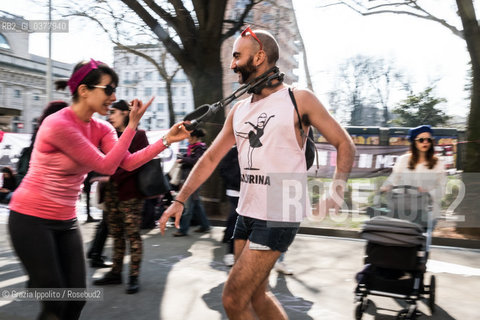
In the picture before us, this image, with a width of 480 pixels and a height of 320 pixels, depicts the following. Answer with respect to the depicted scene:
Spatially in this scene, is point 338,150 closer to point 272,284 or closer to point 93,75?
point 93,75

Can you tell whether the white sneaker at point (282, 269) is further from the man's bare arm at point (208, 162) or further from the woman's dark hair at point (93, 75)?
the woman's dark hair at point (93, 75)

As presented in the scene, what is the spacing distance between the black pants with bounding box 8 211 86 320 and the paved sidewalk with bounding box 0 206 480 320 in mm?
1534

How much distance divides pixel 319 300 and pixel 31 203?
3.07 metres

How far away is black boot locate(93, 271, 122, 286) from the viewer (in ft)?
16.0

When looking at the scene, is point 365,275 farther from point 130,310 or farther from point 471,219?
point 471,219

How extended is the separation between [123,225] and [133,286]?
27.8 inches

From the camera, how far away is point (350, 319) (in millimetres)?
3953

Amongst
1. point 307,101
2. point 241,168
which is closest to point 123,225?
point 241,168

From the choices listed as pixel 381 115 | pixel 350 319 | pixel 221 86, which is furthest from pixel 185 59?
pixel 381 115

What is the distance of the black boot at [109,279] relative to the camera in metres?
4.87

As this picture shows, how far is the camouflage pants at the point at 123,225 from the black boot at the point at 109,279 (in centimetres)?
5

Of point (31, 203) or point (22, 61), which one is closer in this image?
point (31, 203)

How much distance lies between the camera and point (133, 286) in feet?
15.2

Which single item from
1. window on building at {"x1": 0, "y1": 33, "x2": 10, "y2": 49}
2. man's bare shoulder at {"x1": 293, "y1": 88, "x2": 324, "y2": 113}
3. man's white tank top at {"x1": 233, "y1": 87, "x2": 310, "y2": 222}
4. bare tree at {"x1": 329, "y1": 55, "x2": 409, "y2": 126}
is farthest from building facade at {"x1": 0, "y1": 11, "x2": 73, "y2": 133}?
man's bare shoulder at {"x1": 293, "y1": 88, "x2": 324, "y2": 113}
